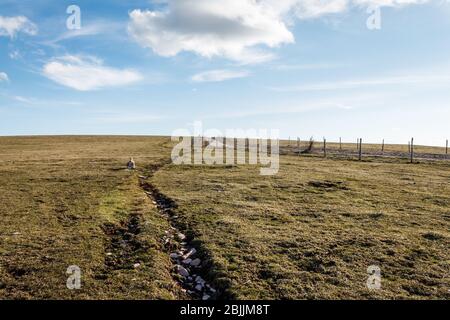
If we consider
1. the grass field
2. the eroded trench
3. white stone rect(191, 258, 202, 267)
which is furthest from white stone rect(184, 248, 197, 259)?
white stone rect(191, 258, 202, 267)

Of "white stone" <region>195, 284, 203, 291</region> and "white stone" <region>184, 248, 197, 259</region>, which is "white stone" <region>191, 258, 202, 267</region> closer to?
"white stone" <region>184, 248, 197, 259</region>

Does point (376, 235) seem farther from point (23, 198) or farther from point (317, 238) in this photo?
point (23, 198)

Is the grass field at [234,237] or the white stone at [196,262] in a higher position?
the grass field at [234,237]

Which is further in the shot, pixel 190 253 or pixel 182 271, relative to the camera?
pixel 190 253

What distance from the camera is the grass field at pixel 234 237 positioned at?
38.7 ft

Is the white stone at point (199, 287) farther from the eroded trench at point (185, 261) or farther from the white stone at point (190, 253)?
the white stone at point (190, 253)

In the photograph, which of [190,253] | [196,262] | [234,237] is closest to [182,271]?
[196,262]

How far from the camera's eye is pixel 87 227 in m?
17.2

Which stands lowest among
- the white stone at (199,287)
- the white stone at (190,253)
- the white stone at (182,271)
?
the white stone at (199,287)

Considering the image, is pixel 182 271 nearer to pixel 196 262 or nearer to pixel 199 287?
pixel 196 262

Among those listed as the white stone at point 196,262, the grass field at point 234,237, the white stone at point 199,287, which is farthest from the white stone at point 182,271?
the white stone at point 199,287

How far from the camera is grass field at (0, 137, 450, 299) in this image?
1178cm

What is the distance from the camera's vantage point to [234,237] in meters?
16.1
